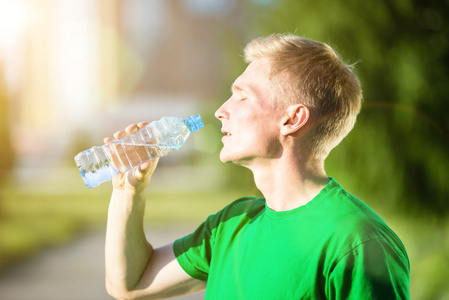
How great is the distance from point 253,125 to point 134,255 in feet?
2.16

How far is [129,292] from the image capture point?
83.0 inches

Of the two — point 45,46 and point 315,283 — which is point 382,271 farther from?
point 45,46

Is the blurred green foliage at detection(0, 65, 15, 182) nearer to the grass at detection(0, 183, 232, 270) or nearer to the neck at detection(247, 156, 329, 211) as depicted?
the grass at detection(0, 183, 232, 270)

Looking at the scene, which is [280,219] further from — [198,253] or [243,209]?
[198,253]

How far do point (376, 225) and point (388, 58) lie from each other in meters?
6.04

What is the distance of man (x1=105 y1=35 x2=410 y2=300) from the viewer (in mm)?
1569

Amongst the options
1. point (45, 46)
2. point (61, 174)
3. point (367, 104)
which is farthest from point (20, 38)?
point (367, 104)

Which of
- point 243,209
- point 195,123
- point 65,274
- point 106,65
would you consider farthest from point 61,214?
point 106,65

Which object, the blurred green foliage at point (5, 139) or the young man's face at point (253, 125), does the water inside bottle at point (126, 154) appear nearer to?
the young man's face at point (253, 125)

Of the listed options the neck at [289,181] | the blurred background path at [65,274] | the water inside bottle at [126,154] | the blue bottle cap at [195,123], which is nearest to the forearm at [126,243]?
the water inside bottle at [126,154]

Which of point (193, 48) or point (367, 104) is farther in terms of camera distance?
point (193, 48)

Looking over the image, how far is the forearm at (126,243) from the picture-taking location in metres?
2.07

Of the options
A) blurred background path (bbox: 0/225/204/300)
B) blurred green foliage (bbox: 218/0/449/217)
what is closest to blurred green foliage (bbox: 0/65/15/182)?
blurred background path (bbox: 0/225/204/300)

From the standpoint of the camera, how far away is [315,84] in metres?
1.83
